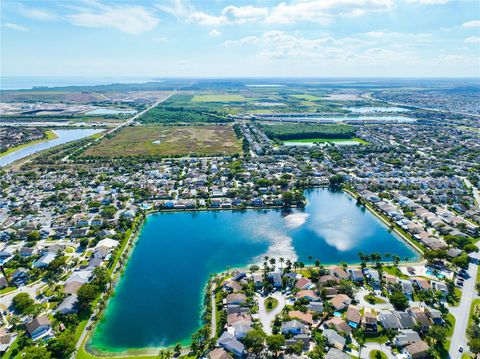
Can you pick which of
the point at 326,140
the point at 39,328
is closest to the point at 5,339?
the point at 39,328

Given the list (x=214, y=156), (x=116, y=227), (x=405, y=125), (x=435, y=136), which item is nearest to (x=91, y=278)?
(x=116, y=227)

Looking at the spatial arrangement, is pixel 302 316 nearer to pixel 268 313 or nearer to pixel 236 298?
pixel 268 313

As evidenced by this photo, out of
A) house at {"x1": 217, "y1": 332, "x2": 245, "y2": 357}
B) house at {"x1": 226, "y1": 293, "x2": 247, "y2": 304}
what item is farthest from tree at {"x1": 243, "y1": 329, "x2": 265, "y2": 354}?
house at {"x1": 226, "y1": 293, "x2": 247, "y2": 304}

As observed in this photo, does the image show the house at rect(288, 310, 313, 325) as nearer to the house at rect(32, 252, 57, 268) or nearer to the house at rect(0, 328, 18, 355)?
the house at rect(0, 328, 18, 355)

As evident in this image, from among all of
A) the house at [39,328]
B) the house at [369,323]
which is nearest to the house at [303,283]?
the house at [369,323]

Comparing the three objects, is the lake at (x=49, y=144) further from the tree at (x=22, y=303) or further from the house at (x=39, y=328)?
the house at (x=39, y=328)
